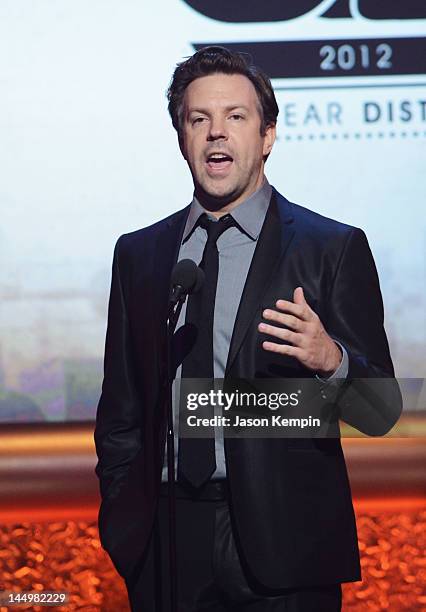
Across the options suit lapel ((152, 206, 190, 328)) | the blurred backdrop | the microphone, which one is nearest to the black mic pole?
the microphone

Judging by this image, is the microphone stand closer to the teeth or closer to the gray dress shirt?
the gray dress shirt

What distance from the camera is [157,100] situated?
3.03 metres

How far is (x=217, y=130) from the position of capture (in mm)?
2172

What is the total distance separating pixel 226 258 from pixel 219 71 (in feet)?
1.41

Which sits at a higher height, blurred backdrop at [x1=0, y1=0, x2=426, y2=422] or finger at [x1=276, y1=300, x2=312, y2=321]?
blurred backdrop at [x1=0, y1=0, x2=426, y2=422]

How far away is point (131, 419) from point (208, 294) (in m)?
0.34

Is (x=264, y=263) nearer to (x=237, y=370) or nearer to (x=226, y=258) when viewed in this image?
(x=226, y=258)

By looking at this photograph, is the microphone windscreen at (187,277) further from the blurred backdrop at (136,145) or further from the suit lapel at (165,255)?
the blurred backdrop at (136,145)

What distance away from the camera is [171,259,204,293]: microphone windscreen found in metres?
1.84

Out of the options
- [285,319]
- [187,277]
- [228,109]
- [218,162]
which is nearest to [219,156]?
[218,162]

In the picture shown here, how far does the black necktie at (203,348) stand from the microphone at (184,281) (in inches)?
5.1

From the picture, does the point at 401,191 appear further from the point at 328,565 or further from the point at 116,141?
the point at 328,565

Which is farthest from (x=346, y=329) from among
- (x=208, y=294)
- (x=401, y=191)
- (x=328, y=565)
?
(x=401, y=191)

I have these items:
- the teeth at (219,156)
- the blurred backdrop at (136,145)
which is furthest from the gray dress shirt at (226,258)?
the blurred backdrop at (136,145)
